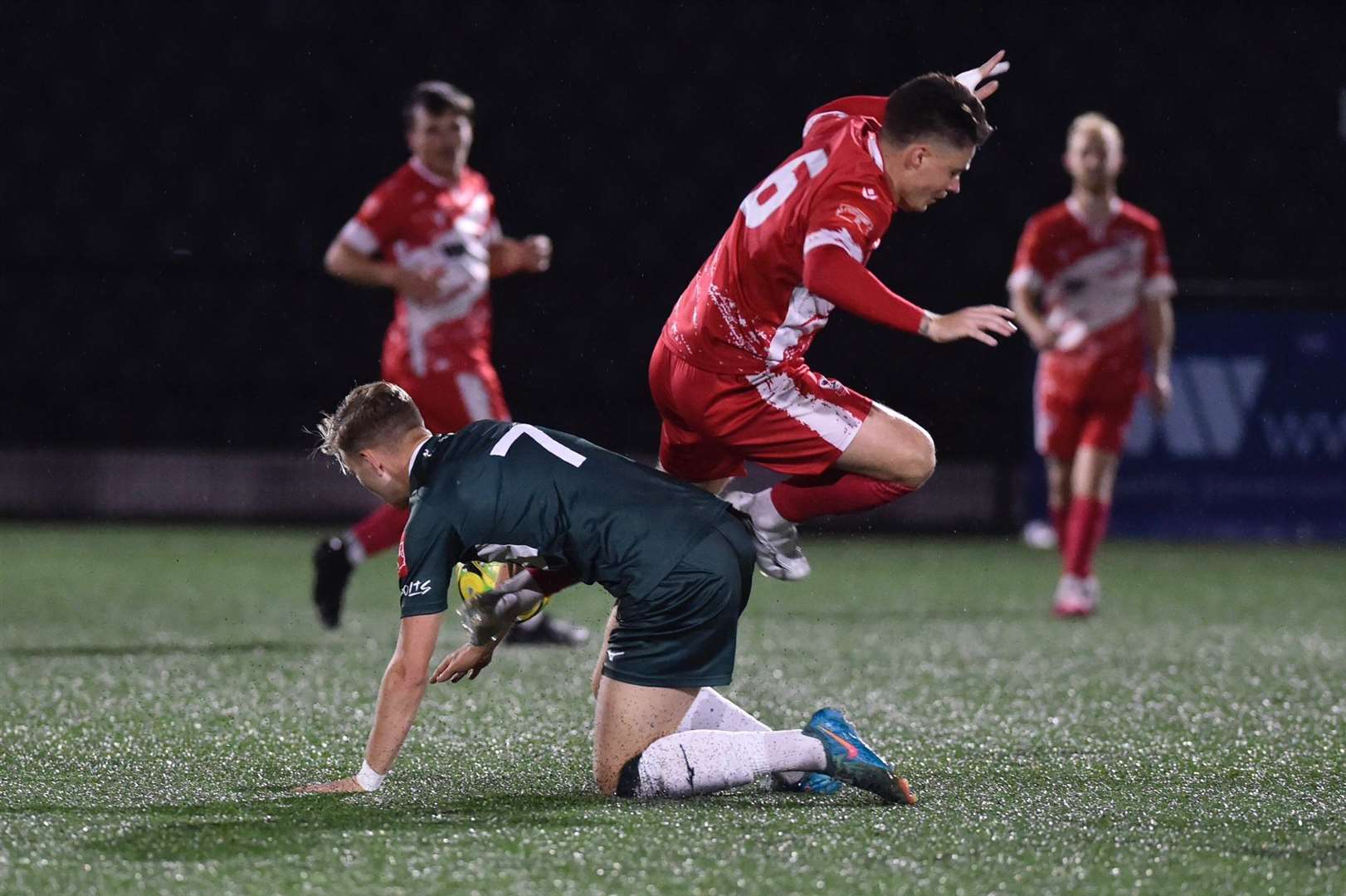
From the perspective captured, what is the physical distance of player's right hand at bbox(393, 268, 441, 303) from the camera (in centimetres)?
615

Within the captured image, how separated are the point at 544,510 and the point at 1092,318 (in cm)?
453

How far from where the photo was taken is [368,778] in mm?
3242

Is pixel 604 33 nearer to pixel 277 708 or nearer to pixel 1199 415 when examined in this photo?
pixel 1199 415

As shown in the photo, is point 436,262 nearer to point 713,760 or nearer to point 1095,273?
point 1095,273

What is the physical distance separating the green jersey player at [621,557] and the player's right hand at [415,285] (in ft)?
9.13

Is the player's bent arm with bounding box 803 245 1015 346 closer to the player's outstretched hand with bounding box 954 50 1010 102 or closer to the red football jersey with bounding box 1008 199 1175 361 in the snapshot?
the player's outstretched hand with bounding box 954 50 1010 102

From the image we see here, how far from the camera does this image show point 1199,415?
10359 mm

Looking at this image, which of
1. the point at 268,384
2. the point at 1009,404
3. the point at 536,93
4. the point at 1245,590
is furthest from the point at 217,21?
the point at 1245,590

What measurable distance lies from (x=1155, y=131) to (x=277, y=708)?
426 inches

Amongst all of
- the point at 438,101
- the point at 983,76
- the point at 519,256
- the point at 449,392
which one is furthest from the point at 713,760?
the point at 438,101

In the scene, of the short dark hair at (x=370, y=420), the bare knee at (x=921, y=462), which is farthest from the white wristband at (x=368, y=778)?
the bare knee at (x=921, y=462)

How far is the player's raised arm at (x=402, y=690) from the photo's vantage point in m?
3.11

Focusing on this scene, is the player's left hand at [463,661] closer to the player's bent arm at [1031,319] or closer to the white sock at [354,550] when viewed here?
the white sock at [354,550]

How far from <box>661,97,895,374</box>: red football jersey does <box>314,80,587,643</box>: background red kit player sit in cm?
215
